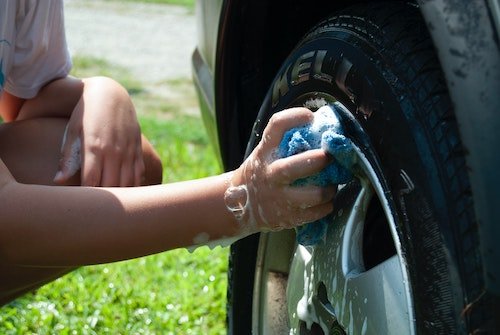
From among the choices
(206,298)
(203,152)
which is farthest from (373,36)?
(203,152)

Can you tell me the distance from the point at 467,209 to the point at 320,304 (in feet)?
1.83

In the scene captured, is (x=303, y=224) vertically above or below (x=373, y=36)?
below

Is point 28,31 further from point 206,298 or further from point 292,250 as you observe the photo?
point 206,298

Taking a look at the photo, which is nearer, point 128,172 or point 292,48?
point 128,172

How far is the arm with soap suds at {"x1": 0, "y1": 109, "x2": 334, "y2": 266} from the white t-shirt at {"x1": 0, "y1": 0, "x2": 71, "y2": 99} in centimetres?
53

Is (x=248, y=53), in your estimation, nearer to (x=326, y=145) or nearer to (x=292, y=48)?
(x=292, y=48)

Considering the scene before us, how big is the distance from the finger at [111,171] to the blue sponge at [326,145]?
1.63 feet

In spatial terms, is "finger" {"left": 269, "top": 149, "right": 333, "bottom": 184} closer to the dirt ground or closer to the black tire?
the black tire

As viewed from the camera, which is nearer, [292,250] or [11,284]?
[292,250]

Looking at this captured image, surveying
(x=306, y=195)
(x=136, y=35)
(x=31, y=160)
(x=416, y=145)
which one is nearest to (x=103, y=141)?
(x=31, y=160)

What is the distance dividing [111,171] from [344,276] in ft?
1.99

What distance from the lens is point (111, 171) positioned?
203 cm

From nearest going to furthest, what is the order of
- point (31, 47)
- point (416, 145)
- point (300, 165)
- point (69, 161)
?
point (416, 145) < point (300, 165) < point (69, 161) < point (31, 47)

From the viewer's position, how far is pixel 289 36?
2197 millimetres
